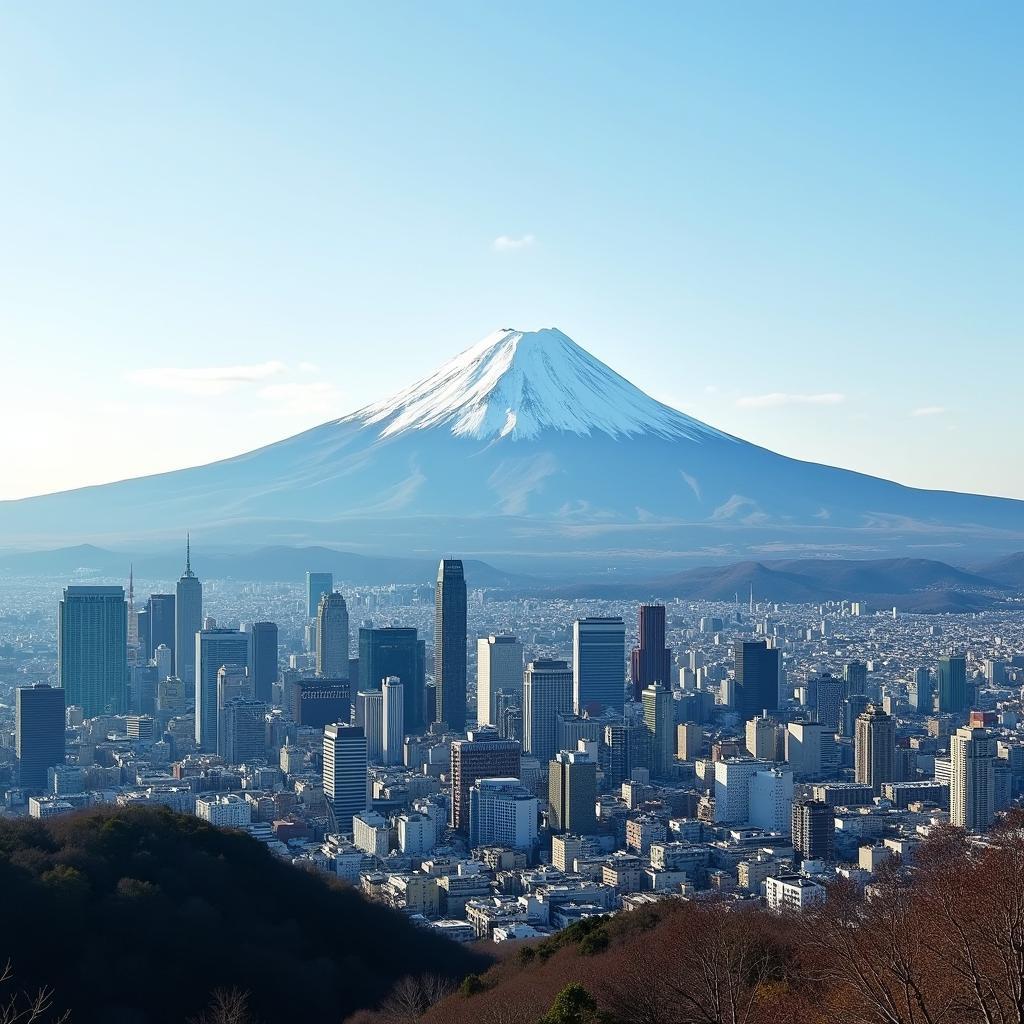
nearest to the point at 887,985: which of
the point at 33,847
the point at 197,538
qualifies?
the point at 33,847

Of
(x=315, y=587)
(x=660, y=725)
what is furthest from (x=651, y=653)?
(x=315, y=587)

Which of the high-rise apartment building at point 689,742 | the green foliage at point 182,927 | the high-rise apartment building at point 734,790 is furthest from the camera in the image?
the high-rise apartment building at point 689,742

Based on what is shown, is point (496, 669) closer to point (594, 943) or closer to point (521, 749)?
point (521, 749)

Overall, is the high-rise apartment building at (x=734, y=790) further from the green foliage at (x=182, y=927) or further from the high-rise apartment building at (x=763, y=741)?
the green foliage at (x=182, y=927)

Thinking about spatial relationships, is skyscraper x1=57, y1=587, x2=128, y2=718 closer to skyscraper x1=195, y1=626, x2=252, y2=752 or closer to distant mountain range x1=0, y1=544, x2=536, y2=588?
skyscraper x1=195, y1=626, x2=252, y2=752

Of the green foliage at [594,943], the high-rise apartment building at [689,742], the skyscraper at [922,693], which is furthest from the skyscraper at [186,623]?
the green foliage at [594,943]
